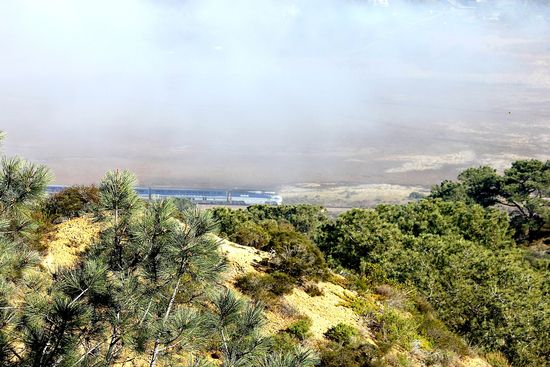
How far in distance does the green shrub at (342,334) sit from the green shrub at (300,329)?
1.93 feet

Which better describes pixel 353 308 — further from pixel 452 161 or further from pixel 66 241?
pixel 452 161

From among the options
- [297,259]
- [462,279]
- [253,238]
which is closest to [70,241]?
[253,238]

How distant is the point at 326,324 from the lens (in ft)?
44.5

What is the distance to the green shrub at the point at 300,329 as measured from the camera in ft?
41.3

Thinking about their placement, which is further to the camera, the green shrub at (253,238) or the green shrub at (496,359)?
the green shrub at (253,238)

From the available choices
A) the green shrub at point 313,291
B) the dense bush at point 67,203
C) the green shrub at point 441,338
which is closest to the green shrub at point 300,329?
the green shrub at point 313,291

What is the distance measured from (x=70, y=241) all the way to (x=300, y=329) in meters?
6.91

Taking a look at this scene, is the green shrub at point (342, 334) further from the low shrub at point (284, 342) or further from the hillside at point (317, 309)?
the low shrub at point (284, 342)

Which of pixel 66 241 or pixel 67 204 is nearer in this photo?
pixel 66 241

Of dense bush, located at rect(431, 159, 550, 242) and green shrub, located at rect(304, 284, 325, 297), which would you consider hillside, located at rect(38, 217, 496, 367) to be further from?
dense bush, located at rect(431, 159, 550, 242)

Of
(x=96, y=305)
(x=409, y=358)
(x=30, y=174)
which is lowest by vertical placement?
(x=409, y=358)

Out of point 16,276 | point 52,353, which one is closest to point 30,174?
point 16,276

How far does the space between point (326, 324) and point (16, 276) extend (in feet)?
28.6

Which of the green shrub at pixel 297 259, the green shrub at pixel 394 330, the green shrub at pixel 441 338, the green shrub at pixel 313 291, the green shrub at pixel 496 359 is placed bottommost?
the green shrub at pixel 496 359
